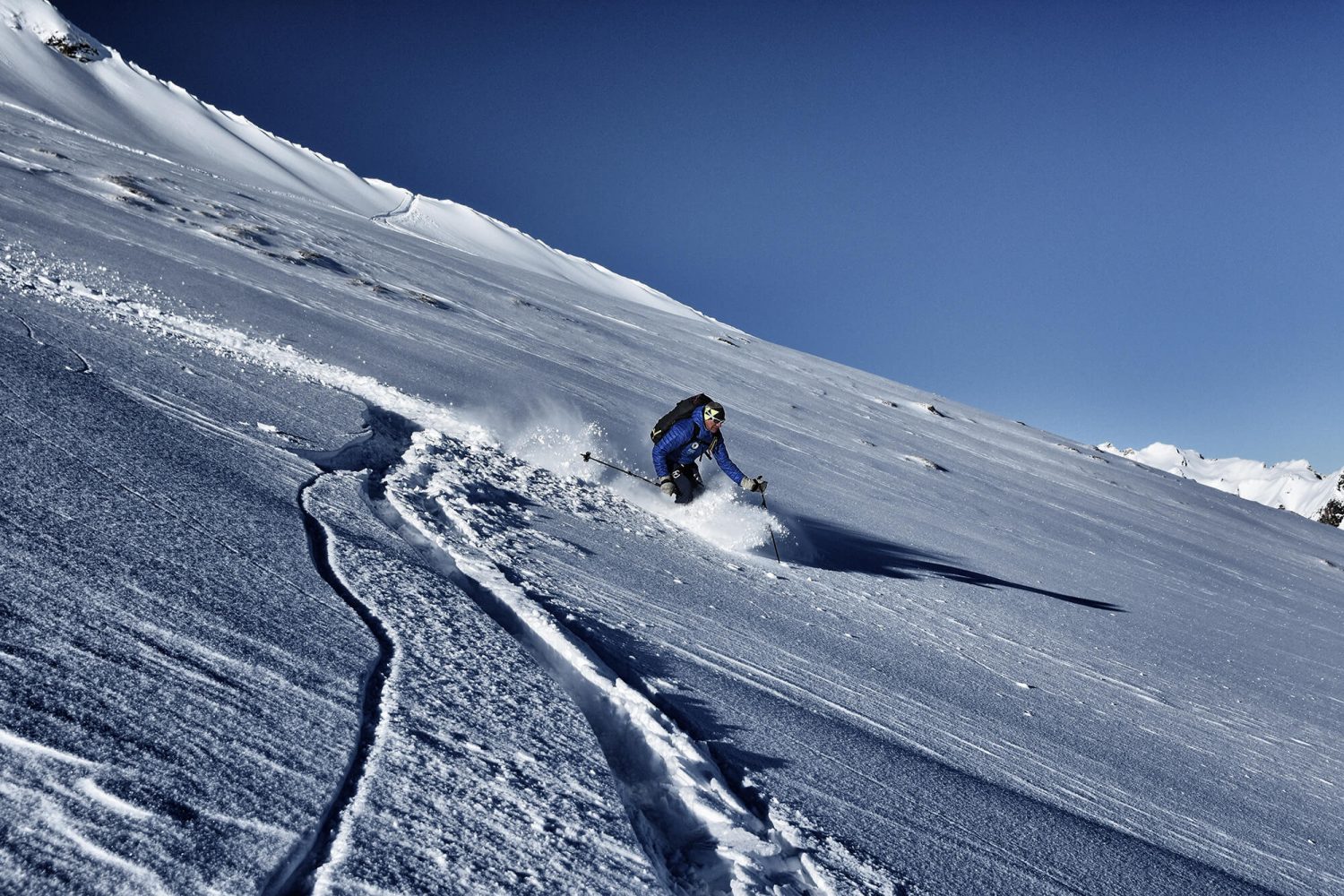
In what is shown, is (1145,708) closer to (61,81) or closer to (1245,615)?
(1245,615)

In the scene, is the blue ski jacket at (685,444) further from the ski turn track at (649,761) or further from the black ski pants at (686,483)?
the ski turn track at (649,761)

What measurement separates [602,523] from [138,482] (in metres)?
3.19

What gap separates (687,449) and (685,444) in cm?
14

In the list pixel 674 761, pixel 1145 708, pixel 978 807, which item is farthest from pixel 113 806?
pixel 1145 708

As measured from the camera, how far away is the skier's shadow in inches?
292

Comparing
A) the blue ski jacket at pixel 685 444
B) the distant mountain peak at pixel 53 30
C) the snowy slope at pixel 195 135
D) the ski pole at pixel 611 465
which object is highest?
the distant mountain peak at pixel 53 30

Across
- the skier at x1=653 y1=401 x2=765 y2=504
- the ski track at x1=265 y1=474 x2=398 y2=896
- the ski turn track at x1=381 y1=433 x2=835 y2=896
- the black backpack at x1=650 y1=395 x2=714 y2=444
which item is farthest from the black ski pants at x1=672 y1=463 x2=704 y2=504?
the ski track at x1=265 y1=474 x2=398 y2=896

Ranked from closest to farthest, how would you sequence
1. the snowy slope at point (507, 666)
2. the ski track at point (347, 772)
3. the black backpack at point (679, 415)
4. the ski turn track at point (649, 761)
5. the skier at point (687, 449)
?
1. the ski track at point (347, 772)
2. the snowy slope at point (507, 666)
3. the ski turn track at point (649, 761)
4. the skier at point (687, 449)
5. the black backpack at point (679, 415)

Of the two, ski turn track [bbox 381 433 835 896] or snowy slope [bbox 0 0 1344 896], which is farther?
ski turn track [bbox 381 433 835 896]

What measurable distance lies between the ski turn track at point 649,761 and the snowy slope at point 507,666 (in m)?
0.01

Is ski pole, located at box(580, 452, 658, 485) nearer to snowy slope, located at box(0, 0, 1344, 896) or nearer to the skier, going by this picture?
snowy slope, located at box(0, 0, 1344, 896)

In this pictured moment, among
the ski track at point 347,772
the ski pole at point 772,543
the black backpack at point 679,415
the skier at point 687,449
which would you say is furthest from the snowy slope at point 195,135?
the ski track at point 347,772

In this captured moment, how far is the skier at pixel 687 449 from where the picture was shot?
305 inches

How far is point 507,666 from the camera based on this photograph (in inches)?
107
